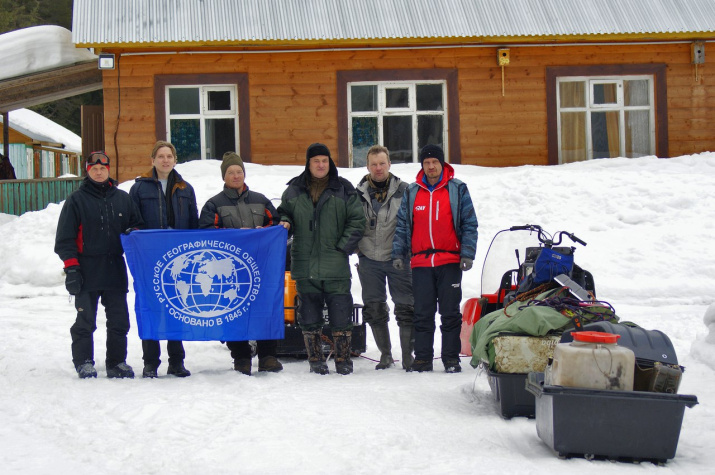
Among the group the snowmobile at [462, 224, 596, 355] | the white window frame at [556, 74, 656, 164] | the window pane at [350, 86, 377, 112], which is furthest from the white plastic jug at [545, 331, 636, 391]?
the white window frame at [556, 74, 656, 164]

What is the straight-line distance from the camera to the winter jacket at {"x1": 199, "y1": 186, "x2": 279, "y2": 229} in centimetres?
728

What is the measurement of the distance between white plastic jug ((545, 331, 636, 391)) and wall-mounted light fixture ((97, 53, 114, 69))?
41.5ft

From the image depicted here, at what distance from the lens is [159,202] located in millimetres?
7289

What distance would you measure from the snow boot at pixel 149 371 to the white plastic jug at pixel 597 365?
3.54 meters

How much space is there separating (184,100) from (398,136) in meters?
3.93

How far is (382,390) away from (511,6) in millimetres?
12115

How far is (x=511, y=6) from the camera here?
16812mm

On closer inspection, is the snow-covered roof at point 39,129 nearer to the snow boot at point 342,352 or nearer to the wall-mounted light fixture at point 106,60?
the wall-mounted light fixture at point 106,60

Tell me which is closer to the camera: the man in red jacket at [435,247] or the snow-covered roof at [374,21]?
the man in red jacket at [435,247]

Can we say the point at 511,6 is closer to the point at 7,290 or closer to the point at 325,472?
the point at 7,290

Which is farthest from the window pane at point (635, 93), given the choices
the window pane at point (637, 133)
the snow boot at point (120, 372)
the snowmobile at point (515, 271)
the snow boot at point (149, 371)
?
the snow boot at point (120, 372)

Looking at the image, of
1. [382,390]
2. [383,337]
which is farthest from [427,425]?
[383,337]

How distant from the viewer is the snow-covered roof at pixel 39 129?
34.8 metres

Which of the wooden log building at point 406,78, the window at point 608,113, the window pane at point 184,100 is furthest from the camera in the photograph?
the window at point 608,113
